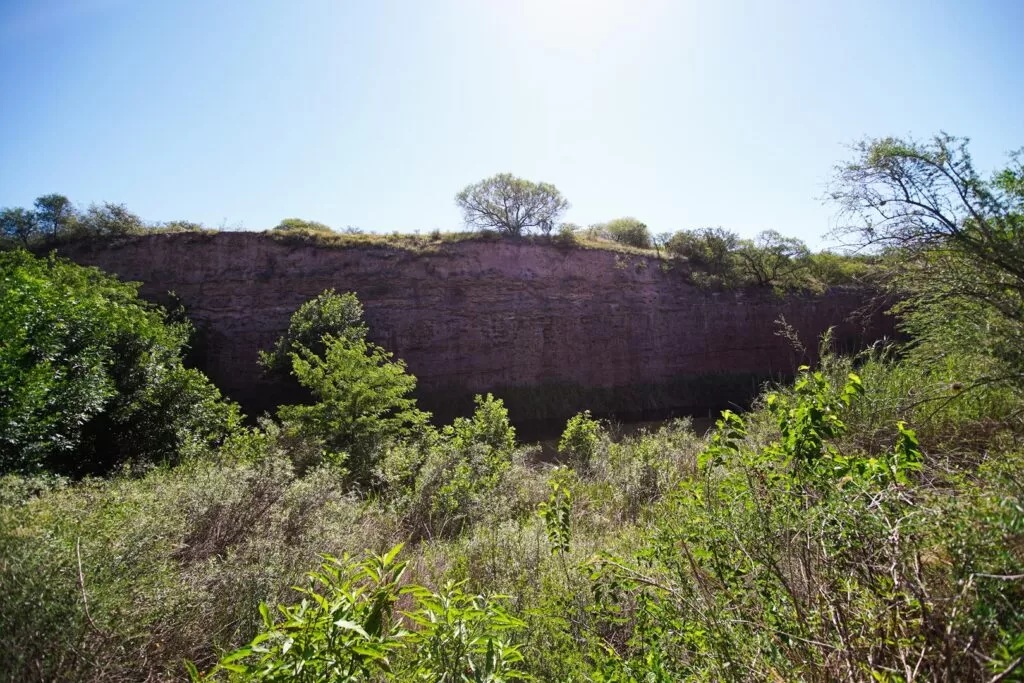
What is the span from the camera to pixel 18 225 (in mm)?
23922

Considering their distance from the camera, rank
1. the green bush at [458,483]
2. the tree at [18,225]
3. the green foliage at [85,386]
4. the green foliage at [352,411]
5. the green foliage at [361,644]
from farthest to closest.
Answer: the tree at [18,225]
the green foliage at [352,411]
the green foliage at [85,386]
the green bush at [458,483]
the green foliage at [361,644]

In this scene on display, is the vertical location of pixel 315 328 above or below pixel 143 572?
above

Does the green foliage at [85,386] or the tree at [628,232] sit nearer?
the green foliage at [85,386]

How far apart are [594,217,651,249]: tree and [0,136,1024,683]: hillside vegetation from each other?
76.9ft

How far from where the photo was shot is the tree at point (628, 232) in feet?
106

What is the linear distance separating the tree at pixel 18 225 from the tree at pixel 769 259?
123 feet

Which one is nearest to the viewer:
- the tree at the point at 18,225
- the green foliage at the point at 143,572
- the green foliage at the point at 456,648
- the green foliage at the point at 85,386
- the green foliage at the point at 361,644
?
the green foliage at the point at 361,644

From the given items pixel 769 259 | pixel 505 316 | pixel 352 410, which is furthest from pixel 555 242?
pixel 352 410

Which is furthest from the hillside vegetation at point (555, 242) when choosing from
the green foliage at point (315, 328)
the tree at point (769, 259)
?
the green foliage at point (315, 328)

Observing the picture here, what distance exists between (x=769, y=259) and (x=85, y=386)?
2929 centimetres

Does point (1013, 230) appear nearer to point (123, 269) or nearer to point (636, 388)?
point (636, 388)

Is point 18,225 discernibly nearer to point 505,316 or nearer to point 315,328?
point 315,328

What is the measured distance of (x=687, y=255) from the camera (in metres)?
27.0

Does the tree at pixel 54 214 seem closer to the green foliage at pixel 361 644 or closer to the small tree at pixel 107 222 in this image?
the small tree at pixel 107 222
